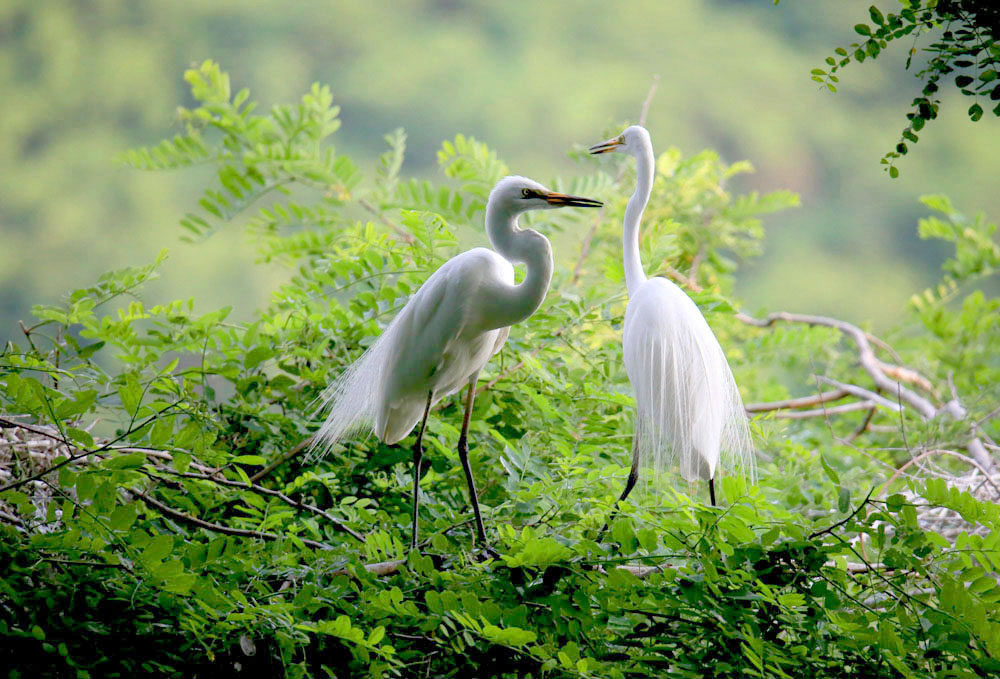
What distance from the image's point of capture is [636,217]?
1.75 meters

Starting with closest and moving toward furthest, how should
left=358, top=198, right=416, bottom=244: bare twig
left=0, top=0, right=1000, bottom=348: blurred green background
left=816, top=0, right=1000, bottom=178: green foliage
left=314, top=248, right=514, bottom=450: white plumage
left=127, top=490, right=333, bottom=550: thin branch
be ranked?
left=816, top=0, right=1000, bottom=178: green foliage, left=127, top=490, right=333, bottom=550: thin branch, left=314, top=248, right=514, bottom=450: white plumage, left=358, top=198, right=416, bottom=244: bare twig, left=0, top=0, right=1000, bottom=348: blurred green background

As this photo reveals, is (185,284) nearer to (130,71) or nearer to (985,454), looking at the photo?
(130,71)

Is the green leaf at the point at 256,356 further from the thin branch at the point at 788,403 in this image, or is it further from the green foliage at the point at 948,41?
the thin branch at the point at 788,403

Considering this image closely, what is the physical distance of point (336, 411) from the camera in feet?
5.47

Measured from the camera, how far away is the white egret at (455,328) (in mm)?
1405

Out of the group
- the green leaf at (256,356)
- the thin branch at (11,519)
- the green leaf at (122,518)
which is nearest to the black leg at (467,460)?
the green leaf at (256,356)

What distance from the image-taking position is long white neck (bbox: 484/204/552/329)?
138cm

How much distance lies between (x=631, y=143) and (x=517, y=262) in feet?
1.85

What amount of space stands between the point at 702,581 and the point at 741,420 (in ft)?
2.19

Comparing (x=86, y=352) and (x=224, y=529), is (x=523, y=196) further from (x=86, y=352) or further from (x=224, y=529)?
(x=86, y=352)

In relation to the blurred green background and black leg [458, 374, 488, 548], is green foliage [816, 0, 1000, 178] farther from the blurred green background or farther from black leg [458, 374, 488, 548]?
the blurred green background

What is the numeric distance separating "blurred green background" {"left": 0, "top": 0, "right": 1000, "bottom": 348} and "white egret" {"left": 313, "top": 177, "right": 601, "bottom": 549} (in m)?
4.70

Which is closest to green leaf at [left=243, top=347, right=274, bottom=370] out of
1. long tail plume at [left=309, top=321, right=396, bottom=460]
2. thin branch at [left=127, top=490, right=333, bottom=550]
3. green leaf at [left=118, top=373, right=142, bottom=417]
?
long tail plume at [left=309, top=321, right=396, bottom=460]

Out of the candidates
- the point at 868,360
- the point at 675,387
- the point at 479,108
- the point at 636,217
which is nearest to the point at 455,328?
the point at 675,387
